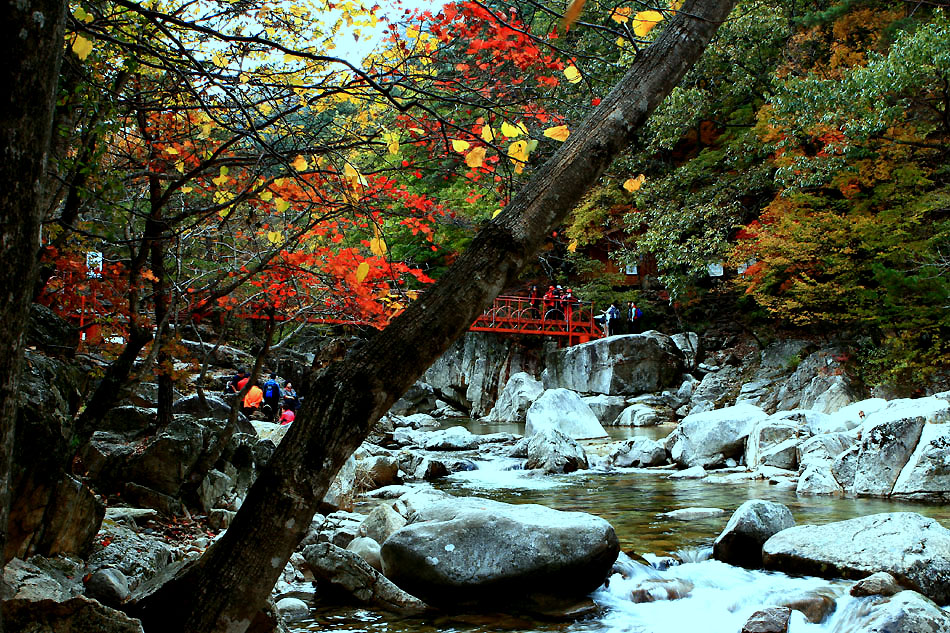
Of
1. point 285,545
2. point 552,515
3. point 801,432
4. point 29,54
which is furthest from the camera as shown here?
point 801,432

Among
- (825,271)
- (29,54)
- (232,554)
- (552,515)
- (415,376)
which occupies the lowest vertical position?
(552,515)

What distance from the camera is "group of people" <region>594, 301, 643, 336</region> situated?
83.7ft

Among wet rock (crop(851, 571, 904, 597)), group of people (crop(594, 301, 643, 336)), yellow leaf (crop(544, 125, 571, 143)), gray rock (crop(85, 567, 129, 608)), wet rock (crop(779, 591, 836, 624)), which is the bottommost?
wet rock (crop(779, 591, 836, 624))

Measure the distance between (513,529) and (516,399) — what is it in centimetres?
1788

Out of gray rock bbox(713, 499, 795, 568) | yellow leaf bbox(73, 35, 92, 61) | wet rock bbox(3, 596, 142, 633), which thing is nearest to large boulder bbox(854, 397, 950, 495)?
gray rock bbox(713, 499, 795, 568)

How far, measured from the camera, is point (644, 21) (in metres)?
2.75

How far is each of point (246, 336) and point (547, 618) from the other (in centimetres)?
1966

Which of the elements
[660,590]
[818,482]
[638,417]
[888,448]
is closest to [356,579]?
[660,590]

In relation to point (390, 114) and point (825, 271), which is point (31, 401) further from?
point (825, 271)

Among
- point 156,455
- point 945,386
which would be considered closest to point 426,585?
point 156,455

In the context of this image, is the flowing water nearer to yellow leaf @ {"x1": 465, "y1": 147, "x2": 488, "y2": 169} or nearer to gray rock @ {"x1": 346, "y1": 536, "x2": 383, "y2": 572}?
gray rock @ {"x1": 346, "y1": 536, "x2": 383, "y2": 572}

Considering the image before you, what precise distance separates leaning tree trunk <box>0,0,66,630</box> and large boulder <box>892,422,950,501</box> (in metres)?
8.83

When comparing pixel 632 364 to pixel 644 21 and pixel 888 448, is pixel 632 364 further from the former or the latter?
pixel 644 21

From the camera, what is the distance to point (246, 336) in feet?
74.1
